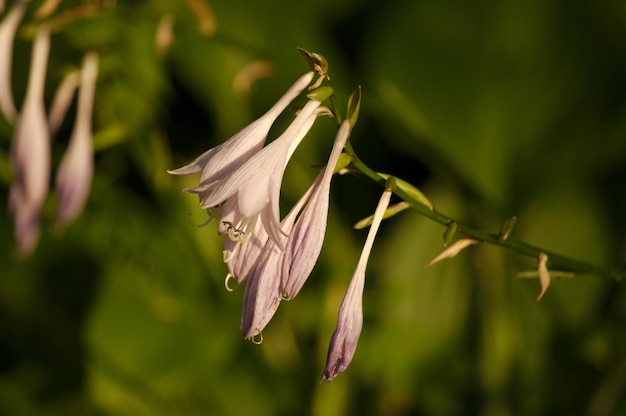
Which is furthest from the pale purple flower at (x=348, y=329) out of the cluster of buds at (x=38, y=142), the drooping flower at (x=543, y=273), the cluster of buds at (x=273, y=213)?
the cluster of buds at (x=38, y=142)

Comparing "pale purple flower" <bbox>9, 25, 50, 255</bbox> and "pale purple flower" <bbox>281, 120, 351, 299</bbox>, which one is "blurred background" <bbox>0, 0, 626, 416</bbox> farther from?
"pale purple flower" <bbox>281, 120, 351, 299</bbox>

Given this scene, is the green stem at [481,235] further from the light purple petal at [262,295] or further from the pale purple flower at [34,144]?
the pale purple flower at [34,144]

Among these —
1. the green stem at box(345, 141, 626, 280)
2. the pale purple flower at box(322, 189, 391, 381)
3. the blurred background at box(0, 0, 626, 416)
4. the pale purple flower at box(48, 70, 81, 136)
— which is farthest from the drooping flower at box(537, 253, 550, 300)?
the pale purple flower at box(48, 70, 81, 136)

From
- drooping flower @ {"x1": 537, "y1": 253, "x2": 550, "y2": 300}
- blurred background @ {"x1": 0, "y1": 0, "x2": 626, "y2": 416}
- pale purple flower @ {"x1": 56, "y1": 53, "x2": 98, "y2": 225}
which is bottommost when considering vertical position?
blurred background @ {"x1": 0, "y1": 0, "x2": 626, "y2": 416}

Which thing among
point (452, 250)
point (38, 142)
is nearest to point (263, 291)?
point (452, 250)

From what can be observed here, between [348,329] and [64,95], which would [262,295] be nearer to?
[348,329]

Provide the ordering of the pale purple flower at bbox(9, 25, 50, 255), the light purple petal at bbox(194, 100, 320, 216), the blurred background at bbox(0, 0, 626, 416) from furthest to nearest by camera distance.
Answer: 1. the blurred background at bbox(0, 0, 626, 416)
2. the pale purple flower at bbox(9, 25, 50, 255)
3. the light purple petal at bbox(194, 100, 320, 216)

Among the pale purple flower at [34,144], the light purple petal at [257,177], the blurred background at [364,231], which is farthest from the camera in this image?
the blurred background at [364,231]

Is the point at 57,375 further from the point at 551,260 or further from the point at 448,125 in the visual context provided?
the point at 551,260
